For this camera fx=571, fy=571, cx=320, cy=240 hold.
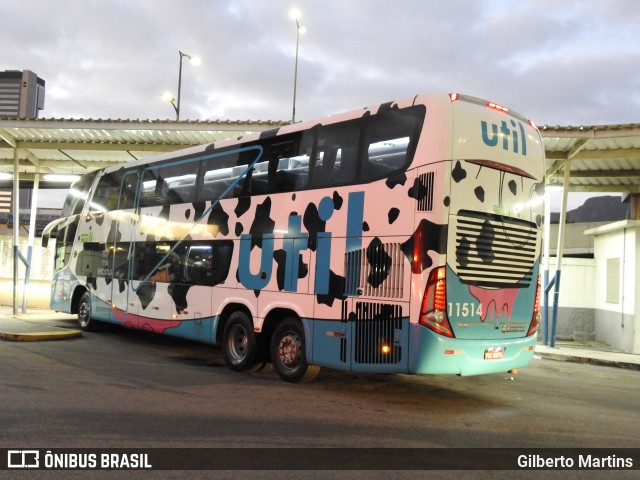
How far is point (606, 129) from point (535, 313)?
6690 millimetres

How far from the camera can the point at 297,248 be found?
846cm

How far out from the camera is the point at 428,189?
692 centimetres

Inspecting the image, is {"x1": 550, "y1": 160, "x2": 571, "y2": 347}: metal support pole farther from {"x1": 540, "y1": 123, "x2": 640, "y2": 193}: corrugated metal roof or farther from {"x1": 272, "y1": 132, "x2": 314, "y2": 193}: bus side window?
{"x1": 272, "y1": 132, "x2": 314, "y2": 193}: bus side window

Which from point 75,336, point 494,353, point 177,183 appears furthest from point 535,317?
point 75,336

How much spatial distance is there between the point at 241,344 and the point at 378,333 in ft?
10.2

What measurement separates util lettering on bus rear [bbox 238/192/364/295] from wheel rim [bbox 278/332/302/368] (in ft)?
2.38

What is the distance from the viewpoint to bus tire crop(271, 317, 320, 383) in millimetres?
8289

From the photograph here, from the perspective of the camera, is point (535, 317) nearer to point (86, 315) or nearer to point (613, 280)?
point (613, 280)

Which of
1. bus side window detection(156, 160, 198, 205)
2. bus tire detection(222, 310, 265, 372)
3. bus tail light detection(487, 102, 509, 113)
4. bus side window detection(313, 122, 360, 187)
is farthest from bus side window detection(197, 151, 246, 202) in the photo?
bus tail light detection(487, 102, 509, 113)

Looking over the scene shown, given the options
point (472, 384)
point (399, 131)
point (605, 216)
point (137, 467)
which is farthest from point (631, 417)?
point (605, 216)

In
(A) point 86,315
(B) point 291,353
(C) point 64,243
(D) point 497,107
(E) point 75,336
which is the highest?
(D) point 497,107

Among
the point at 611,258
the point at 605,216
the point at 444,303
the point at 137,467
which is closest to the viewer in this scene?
the point at 137,467

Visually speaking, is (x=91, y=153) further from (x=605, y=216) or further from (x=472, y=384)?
(x=605, y=216)

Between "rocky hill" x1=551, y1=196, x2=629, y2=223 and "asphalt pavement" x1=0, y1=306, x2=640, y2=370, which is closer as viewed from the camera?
"asphalt pavement" x1=0, y1=306, x2=640, y2=370
